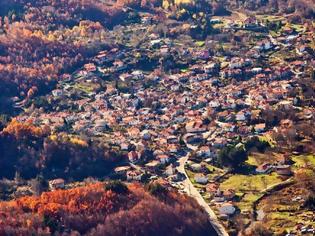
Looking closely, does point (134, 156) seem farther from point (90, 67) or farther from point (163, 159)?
point (90, 67)

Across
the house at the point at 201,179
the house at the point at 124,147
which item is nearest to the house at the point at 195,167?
the house at the point at 201,179

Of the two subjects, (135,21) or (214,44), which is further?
(135,21)

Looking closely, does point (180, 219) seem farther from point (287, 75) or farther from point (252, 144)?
point (287, 75)

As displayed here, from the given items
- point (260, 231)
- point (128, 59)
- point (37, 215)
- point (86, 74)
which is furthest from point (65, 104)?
point (260, 231)

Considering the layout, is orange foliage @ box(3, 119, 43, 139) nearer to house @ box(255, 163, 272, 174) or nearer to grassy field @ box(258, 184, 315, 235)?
house @ box(255, 163, 272, 174)

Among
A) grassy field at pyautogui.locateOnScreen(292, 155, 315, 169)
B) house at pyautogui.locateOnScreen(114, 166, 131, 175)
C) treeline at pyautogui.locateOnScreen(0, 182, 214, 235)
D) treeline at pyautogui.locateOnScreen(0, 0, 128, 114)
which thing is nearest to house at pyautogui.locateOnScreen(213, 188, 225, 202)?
treeline at pyautogui.locateOnScreen(0, 182, 214, 235)

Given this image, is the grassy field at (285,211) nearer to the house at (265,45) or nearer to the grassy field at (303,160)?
the grassy field at (303,160)

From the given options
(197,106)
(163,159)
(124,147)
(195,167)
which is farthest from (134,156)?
(197,106)
